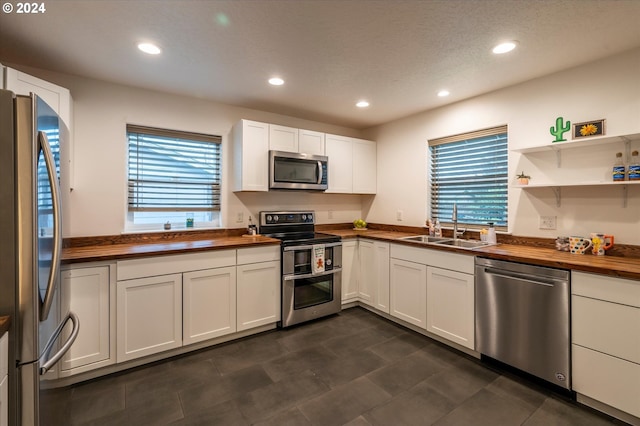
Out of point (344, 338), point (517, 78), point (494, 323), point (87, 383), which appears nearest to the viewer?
point (87, 383)

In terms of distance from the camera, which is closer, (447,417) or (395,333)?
(447,417)

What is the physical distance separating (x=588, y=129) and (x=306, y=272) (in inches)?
105

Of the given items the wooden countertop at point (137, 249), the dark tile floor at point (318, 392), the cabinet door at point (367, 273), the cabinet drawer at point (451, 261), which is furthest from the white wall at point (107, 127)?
the cabinet drawer at point (451, 261)

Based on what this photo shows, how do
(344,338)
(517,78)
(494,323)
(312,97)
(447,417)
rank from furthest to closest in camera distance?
(312,97) → (344,338) → (517,78) → (494,323) → (447,417)

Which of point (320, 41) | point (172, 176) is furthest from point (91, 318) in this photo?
point (320, 41)

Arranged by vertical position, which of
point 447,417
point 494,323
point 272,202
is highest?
point 272,202

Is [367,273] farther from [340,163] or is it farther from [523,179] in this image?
[523,179]

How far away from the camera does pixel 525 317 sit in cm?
213

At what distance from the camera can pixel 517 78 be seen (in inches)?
101

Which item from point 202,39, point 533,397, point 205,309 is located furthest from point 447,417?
point 202,39

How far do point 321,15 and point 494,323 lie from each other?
251 centimetres

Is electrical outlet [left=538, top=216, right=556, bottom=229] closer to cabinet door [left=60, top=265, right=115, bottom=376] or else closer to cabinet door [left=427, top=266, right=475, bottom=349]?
cabinet door [left=427, top=266, right=475, bottom=349]

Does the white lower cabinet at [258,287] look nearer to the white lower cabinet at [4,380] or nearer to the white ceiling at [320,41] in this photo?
the white ceiling at [320,41]

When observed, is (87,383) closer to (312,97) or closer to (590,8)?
(312,97)
